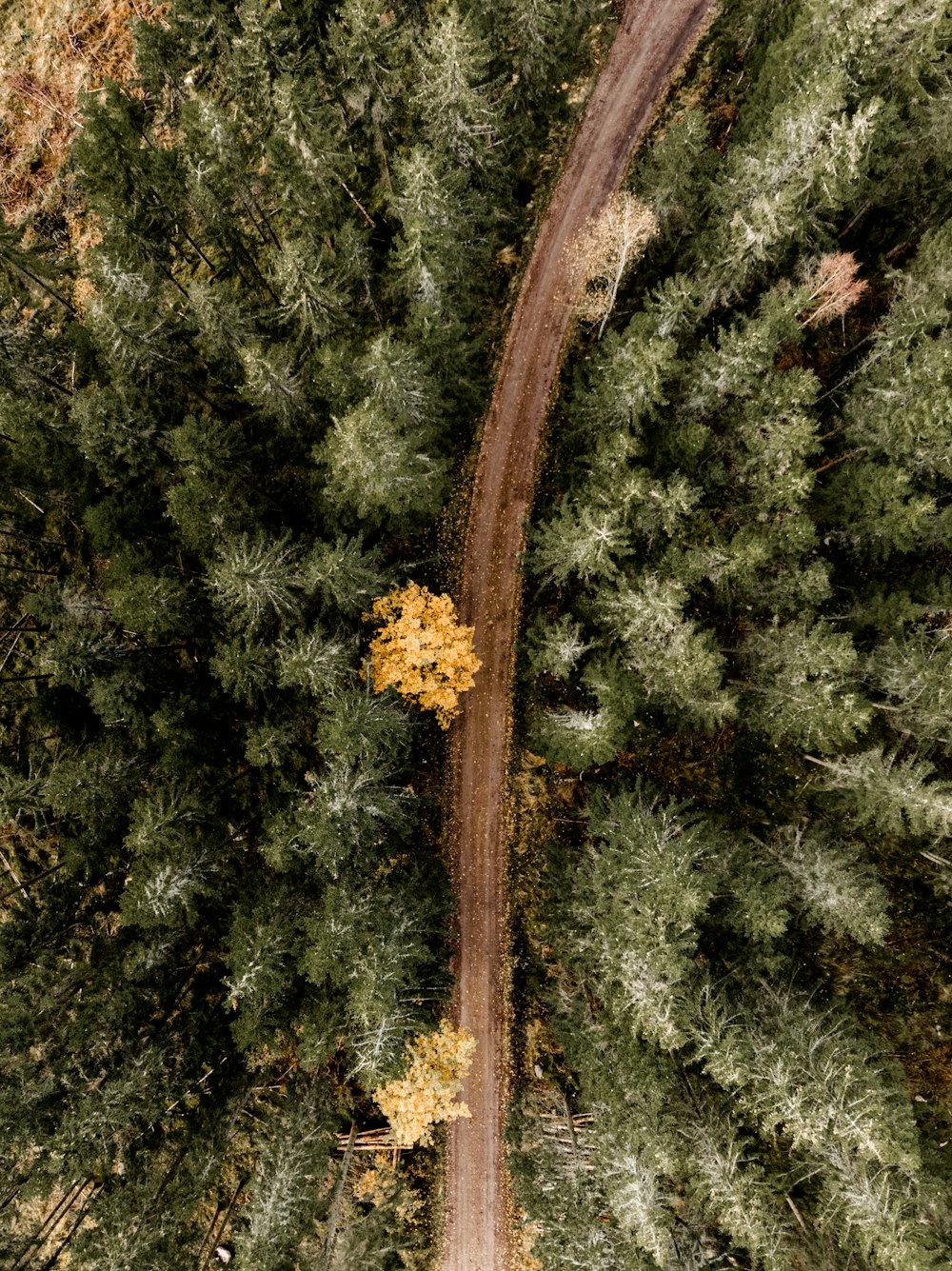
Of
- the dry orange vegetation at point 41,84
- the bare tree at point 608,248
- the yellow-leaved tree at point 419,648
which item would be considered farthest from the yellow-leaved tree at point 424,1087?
the dry orange vegetation at point 41,84

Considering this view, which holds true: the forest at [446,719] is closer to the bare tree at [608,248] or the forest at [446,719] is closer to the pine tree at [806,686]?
the pine tree at [806,686]

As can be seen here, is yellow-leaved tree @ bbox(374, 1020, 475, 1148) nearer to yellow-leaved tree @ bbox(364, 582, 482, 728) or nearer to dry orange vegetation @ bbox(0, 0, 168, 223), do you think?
yellow-leaved tree @ bbox(364, 582, 482, 728)

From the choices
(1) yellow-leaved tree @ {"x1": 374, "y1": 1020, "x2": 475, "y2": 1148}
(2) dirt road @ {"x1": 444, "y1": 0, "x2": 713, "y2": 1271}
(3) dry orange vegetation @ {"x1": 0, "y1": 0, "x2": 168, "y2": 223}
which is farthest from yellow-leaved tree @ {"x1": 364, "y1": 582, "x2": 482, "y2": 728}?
(3) dry orange vegetation @ {"x1": 0, "y1": 0, "x2": 168, "y2": 223}

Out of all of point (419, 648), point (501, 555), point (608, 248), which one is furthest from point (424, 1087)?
point (608, 248)

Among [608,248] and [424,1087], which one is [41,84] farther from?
[424,1087]

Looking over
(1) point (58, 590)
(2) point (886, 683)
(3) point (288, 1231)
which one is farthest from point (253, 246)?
(3) point (288, 1231)
